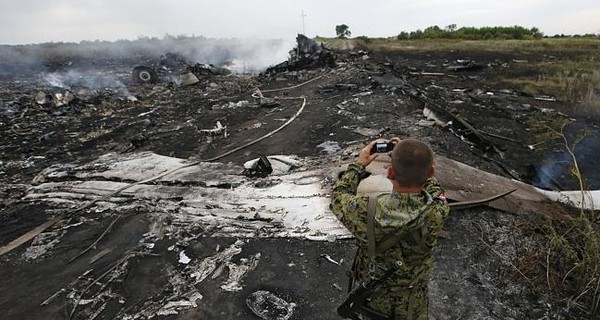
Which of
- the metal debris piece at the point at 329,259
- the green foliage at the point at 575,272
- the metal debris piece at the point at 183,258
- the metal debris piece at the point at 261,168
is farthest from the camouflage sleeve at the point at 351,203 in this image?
the metal debris piece at the point at 261,168

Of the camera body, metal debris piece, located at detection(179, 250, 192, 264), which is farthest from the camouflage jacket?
metal debris piece, located at detection(179, 250, 192, 264)

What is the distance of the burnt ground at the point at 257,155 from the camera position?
10.5ft

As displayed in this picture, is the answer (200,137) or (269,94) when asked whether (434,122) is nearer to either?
(200,137)

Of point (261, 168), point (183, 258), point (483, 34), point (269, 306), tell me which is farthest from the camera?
point (483, 34)

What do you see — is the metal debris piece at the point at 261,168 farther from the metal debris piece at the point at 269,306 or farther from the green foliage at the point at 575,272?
the green foliage at the point at 575,272

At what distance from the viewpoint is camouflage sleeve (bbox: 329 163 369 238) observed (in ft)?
5.91

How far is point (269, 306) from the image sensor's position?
10.2 feet

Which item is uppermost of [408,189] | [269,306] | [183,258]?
[408,189]

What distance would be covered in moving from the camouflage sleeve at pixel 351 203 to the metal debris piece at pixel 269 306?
147 cm

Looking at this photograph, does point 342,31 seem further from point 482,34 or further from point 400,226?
point 400,226

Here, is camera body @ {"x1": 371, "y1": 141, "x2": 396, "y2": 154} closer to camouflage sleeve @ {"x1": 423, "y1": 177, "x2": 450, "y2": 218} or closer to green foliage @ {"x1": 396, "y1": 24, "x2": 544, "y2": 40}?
camouflage sleeve @ {"x1": 423, "y1": 177, "x2": 450, "y2": 218}

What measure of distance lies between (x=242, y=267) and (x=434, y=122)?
17.7 ft

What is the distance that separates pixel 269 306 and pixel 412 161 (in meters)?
2.01

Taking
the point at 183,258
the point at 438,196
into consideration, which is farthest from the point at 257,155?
the point at 438,196
